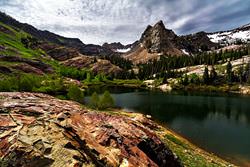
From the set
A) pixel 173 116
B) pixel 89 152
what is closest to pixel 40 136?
pixel 89 152

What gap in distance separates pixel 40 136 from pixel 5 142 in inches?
92.4

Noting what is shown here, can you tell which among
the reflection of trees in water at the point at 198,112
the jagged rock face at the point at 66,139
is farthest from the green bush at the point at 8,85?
the jagged rock face at the point at 66,139

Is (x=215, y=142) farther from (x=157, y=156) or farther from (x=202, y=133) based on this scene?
(x=157, y=156)

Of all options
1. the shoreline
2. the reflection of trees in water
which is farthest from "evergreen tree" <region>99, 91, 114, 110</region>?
the shoreline

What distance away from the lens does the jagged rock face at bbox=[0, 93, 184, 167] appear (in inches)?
680

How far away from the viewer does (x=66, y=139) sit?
18.8 m

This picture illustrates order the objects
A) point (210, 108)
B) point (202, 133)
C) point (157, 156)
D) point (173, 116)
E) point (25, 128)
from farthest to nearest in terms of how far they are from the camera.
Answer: point (210, 108) → point (173, 116) → point (202, 133) → point (157, 156) → point (25, 128)

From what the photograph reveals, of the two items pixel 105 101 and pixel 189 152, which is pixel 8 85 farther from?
pixel 189 152

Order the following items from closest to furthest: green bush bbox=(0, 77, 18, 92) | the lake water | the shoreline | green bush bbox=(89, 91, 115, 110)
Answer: the shoreline, the lake water, green bush bbox=(89, 91, 115, 110), green bush bbox=(0, 77, 18, 92)

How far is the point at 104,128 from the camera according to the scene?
73.8 ft

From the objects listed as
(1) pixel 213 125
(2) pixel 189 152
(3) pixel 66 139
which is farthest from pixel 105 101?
(3) pixel 66 139

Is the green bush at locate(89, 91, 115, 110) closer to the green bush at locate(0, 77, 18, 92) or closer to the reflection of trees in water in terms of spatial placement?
the reflection of trees in water

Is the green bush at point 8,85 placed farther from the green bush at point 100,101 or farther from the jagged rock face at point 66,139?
the jagged rock face at point 66,139

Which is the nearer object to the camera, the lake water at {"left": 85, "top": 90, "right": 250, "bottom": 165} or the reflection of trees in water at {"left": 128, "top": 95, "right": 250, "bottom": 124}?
the lake water at {"left": 85, "top": 90, "right": 250, "bottom": 165}
